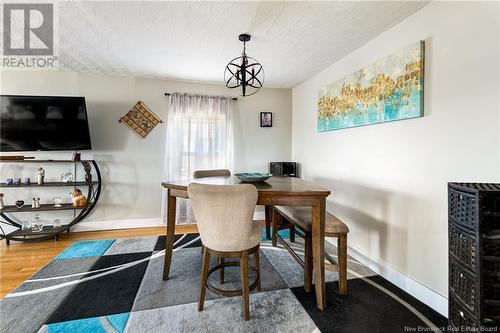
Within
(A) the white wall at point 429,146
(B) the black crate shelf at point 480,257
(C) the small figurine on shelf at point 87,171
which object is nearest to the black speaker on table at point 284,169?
(A) the white wall at point 429,146

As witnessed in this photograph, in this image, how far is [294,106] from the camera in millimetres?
4004

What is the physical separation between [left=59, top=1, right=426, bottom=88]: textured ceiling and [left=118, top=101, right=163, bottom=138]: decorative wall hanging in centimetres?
62

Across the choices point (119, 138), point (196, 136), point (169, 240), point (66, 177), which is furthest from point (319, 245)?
point (66, 177)

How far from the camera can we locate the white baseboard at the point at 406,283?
160cm

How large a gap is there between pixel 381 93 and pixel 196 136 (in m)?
2.64

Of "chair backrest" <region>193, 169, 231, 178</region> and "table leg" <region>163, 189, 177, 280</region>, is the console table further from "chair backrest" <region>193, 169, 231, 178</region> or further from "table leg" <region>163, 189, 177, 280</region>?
"table leg" <region>163, 189, 177, 280</region>

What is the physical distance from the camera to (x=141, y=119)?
348 centimetres

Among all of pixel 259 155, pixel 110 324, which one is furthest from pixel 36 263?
pixel 259 155

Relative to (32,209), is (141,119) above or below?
above

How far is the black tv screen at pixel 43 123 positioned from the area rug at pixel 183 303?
1.58 meters

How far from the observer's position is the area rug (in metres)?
1.48

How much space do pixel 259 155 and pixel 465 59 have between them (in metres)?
2.86

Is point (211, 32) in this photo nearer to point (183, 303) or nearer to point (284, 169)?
point (284, 169)

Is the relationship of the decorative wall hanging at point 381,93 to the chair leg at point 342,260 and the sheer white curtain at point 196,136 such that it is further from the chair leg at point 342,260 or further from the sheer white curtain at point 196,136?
the sheer white curtain at point 196,136
